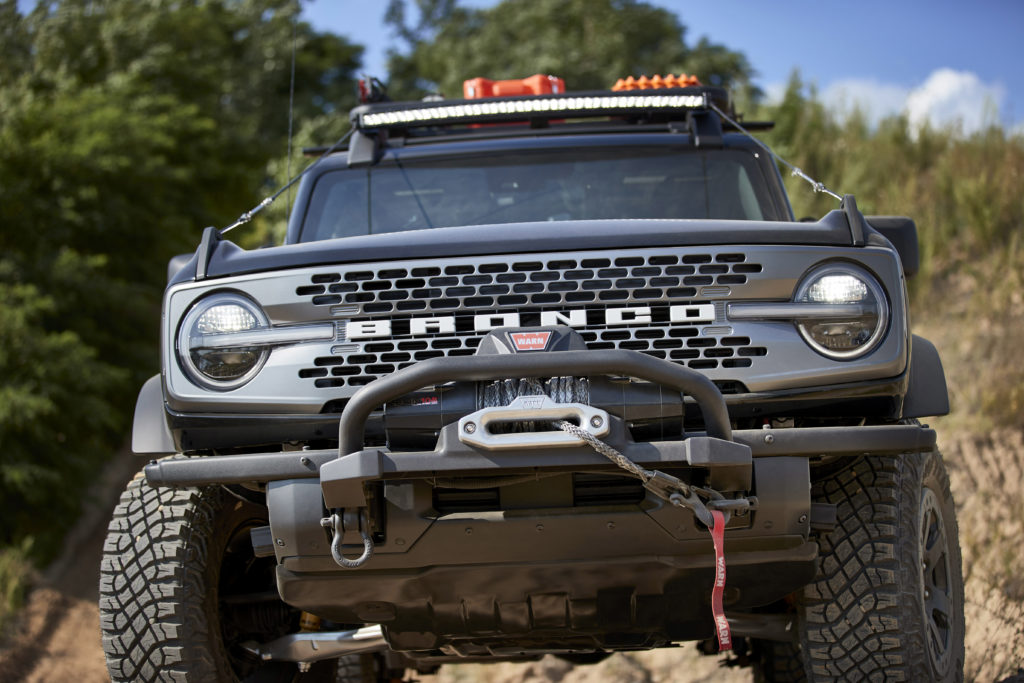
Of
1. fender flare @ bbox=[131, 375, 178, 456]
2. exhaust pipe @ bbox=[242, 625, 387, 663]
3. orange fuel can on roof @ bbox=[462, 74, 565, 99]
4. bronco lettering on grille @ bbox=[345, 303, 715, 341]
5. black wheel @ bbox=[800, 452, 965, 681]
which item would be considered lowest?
exhaust pipe @ bbox=[242, 625, 387, 663]

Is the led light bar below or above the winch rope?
above

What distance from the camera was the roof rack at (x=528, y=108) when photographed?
4.84m

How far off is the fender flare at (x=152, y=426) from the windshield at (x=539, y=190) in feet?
4.12

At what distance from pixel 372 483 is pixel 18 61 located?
15869mm

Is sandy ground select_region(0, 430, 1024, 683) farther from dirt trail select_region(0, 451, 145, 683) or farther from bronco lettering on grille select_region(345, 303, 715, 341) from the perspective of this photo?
bronco lettering on grille select_region(345, 303, 715, 341)

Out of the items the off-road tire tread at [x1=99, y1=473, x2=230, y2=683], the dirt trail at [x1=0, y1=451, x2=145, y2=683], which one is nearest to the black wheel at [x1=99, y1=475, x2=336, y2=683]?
the off-road tire tread at [x1=99, y1=473, x2=230, y2=683]

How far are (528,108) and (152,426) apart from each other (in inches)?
90.3

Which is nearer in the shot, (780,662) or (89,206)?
(780,662)

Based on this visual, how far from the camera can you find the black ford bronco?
279 centimetres

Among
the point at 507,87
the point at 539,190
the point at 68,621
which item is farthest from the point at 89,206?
the point at 539,190

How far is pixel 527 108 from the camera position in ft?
16.2

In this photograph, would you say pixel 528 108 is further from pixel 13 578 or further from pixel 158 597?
pixel 13 578

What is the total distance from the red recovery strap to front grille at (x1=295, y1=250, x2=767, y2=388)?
48cm

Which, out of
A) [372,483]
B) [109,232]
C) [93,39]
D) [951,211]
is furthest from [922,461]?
[93,39]
